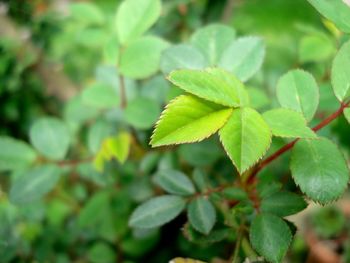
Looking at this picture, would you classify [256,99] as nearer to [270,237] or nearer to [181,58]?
[181,58]

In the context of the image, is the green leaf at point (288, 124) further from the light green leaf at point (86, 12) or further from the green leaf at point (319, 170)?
the light green leaf at point (86, 12)

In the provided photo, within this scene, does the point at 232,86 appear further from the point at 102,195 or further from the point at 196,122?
the point at 102,195

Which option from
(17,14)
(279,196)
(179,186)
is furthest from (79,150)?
(279,196)

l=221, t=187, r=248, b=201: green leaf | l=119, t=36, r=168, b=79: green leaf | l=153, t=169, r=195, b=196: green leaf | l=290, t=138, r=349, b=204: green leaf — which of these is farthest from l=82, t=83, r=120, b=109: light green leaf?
l=290, t=138, r=349, b=204: green leaf

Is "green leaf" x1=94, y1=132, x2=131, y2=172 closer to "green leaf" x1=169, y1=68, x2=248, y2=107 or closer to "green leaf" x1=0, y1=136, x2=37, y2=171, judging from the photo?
"green leaf" x1=0, y1=136, x2=37, y2=171

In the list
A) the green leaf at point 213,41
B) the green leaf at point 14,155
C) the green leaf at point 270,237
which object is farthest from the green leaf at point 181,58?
the green leaf at point 14,155

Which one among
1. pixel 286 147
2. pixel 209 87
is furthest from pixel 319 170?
pixel 209 87

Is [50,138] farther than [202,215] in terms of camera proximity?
Yes
